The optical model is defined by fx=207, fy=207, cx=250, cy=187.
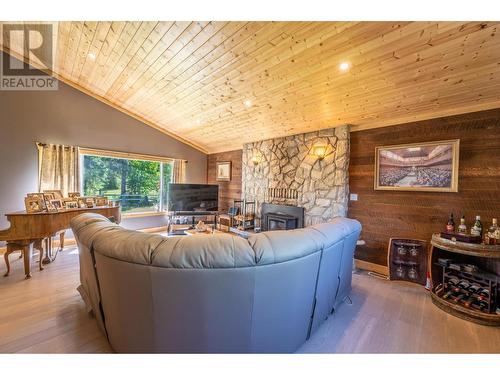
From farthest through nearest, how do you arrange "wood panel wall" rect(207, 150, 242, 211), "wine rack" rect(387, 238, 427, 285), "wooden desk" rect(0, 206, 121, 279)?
"wood panel wall" rect(207, 150, 242, 211), "wine rack" rect(387, 238, 427, 285), "wooden desk" rect(0, 206, 121, 279)

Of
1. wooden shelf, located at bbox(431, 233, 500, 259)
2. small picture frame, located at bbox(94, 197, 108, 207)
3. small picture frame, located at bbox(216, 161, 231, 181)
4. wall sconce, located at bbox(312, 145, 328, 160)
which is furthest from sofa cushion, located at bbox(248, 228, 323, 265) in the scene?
small picture frame, located at bbox(216, 161, 231, 181)

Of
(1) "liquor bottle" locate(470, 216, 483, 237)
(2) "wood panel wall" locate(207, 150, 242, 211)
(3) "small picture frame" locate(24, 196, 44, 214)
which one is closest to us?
(1) "liquor bottle" locate(470, 216, 483, 237)

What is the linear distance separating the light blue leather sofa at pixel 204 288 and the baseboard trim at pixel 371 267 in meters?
2.40

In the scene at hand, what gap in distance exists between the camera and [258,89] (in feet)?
10.2

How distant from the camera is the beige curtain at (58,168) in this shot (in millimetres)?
3973

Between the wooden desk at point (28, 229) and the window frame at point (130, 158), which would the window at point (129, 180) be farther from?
the wooden desk at point (28, 229)

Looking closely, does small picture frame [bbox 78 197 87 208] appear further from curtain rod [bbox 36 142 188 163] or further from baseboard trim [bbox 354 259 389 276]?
baseboard trim [bbox 354 259 389 276]

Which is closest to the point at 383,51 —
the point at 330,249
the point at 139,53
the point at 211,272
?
the point at 330,249

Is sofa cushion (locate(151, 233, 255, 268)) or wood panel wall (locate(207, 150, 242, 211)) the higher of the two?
wood panel wall (locate(207, 150, 242, 211))

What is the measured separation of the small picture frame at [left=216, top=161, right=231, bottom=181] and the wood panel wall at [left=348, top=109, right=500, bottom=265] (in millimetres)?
3364

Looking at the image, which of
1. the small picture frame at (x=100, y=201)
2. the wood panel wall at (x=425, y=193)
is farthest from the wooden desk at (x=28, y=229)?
the wood panel wall at (x=425, y=193)

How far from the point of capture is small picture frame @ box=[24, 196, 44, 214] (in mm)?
2873

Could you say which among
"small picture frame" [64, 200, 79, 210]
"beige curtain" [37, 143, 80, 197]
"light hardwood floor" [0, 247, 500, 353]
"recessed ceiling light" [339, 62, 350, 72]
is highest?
"recessed ceiling light" [339, 62, 350, 72]
